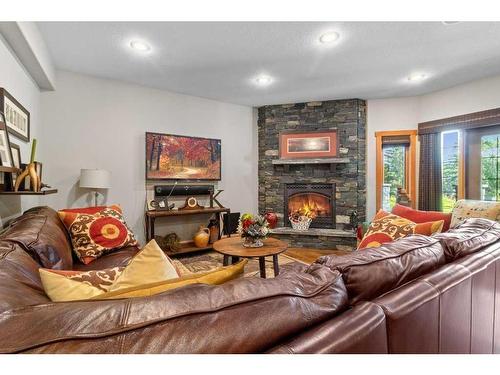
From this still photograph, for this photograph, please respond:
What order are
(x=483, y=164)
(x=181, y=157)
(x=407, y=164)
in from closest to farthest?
(x=483, y=164) < (x=181, y=157) < (x=407, y=164)

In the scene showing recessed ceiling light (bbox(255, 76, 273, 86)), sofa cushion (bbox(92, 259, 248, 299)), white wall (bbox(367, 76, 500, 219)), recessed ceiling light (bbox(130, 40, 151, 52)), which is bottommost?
sofa cushion (bbox(92, 259, 248, 299))

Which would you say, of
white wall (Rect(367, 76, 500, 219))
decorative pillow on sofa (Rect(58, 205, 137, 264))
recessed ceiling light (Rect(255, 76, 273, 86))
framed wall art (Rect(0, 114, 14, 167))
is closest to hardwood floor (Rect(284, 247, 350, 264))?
white wall (Rect(367, 76, 500, 219))

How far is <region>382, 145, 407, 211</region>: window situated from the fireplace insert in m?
0.91

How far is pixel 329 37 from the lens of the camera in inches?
97.0

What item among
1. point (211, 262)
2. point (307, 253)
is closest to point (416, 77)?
point (307, 253)

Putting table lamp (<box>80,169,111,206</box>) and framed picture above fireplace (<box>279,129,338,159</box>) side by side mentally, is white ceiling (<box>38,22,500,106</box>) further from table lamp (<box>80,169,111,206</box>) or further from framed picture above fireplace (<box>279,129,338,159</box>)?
table lamp (<box>80,169,111,206</box>)

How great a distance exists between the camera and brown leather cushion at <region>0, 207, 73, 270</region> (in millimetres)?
1430

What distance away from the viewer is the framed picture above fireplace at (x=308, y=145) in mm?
4445

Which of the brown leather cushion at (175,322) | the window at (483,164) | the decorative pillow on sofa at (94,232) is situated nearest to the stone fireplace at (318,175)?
the window at (483,164)

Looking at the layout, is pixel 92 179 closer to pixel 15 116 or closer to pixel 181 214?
pixel 15 116

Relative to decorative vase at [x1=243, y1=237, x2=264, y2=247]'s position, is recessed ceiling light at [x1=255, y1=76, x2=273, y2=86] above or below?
above

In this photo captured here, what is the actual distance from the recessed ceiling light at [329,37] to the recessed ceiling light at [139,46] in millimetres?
1703

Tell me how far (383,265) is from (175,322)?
2.34 ft

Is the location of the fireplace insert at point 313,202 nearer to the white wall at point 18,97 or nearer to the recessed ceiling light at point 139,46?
the recessed ceiling light at point 139,46
